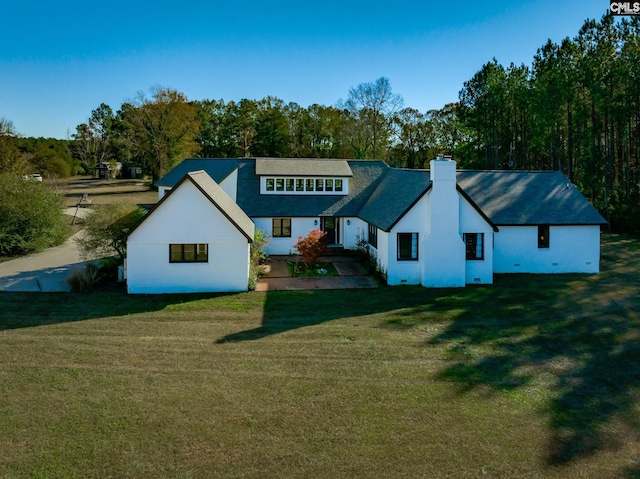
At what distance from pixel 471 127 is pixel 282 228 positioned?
33.3 m

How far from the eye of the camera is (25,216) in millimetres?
25969

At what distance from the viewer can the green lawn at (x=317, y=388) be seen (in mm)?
7605

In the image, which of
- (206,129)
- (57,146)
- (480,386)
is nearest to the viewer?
(480,386)

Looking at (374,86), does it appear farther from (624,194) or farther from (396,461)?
(396,461)

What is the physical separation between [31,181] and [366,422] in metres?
27.3

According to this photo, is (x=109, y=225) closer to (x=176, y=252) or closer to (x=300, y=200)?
(x=176, y=252)

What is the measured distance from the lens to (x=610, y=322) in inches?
590

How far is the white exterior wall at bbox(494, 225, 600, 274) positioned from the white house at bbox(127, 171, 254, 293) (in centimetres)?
1273

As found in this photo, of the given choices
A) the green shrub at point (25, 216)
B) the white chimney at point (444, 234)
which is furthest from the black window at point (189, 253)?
the green shrub at point (25, 216)

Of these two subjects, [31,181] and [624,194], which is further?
[624,194]

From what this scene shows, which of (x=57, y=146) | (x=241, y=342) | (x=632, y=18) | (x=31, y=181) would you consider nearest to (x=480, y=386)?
(x=241, y=342)

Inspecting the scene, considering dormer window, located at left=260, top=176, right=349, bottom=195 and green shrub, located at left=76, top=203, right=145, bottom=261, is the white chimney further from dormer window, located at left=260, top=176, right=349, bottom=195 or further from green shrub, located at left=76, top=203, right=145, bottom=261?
green shrub, located at left=76, top=203, right=145, bottom=261

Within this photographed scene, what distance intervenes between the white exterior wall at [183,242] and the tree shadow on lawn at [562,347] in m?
8.01

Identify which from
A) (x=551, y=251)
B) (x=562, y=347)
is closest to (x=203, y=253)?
(x=562, y=347)
